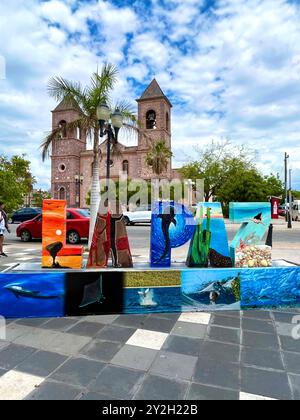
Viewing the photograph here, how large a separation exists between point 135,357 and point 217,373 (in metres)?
0.78

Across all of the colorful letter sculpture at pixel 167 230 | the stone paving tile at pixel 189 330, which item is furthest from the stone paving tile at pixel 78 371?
the colorful letter sculpture at pixel 167 230

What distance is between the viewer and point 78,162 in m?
52.1

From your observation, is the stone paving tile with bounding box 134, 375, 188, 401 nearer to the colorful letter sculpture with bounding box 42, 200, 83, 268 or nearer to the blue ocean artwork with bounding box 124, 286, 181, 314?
the blue ocean artwork with bounding box 124, 286, 181, 314

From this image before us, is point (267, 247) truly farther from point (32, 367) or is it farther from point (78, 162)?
point (78, 162)

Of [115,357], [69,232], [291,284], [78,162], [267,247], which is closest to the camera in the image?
[115,357]

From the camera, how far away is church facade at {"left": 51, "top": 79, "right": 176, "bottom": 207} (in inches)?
1764

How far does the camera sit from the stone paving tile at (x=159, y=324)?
11.5ft

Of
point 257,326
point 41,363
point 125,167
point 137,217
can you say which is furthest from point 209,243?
point 125,167

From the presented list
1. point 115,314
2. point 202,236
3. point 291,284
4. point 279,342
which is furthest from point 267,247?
point 115,314

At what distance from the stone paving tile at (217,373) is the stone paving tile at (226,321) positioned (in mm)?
941

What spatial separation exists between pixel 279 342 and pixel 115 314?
2.03m

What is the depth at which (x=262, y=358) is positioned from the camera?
2830 millimetres

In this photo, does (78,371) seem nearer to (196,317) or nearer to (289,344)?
(196,317)

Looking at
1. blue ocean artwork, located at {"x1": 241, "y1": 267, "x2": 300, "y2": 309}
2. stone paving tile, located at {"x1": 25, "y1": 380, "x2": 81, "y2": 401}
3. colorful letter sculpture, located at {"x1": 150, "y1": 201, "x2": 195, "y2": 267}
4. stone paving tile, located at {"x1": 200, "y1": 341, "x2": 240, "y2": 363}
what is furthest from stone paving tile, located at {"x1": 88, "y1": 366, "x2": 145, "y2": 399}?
blue ocean artwork, located at {"x1": 241, "y1": 267, "x2": 300, "y2": 309}
